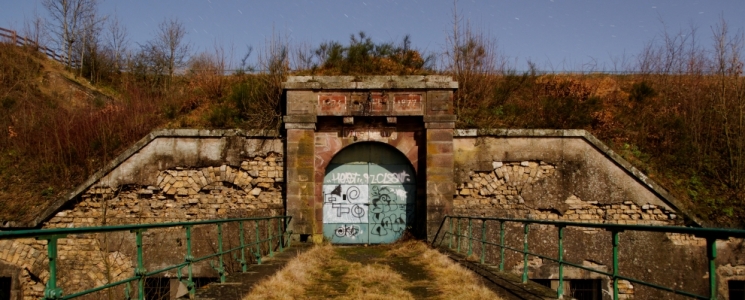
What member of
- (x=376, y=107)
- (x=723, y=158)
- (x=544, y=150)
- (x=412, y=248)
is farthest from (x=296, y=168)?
(x=723, y=158)

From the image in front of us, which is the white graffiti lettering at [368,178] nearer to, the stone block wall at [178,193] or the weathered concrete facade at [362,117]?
the weathered concrete facade at [362,117]

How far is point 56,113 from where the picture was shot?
17609 millimetres

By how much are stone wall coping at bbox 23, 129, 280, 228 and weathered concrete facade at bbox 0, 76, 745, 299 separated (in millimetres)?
32

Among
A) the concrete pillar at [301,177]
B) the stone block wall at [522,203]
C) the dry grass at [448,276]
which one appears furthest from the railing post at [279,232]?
the stone block wall at [522,203]

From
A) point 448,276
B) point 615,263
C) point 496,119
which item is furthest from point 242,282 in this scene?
point 496,119

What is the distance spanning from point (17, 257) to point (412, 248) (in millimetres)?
8869

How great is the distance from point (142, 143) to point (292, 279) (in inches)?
307

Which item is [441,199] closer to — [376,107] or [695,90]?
[376,107]

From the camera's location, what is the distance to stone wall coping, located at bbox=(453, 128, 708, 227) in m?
13.9

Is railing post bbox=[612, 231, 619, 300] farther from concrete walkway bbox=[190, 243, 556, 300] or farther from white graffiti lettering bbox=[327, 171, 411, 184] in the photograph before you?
white graffiti lettering bbox=[327, 171, 411, 184]

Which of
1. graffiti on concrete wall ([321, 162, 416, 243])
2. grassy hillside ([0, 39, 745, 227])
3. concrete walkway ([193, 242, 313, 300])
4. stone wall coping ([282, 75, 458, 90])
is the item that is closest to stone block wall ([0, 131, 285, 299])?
grassy hillside ([0, 39, 745, 227])

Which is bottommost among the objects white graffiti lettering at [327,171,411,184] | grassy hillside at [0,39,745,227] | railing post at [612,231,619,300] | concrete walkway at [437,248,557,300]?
concrete walkway at [437,248,557,300]

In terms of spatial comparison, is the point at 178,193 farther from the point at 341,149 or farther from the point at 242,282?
the point at 242,282

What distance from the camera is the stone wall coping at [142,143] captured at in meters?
13.8
